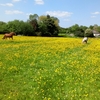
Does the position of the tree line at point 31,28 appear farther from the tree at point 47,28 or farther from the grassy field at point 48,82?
the grassy field at point 48,82

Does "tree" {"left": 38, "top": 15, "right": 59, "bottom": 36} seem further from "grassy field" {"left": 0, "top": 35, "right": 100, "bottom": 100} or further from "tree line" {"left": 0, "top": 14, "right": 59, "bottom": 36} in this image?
"grassy field" {"left": 0, "top": 35, "right": 100, "bottom": 100}

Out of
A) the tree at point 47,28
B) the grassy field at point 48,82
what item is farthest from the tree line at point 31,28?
the grassy field at point 48,82

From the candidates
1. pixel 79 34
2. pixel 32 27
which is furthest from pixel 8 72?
pixel 79 34

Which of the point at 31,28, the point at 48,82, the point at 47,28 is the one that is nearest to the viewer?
the point at 48,82

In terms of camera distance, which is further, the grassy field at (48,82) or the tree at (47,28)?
the tree at (47,28)

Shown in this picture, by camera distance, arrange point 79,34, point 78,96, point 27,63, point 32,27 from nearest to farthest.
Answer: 1. point 78,96
2. point 27,63
3. point 32,27
4. point 79,34

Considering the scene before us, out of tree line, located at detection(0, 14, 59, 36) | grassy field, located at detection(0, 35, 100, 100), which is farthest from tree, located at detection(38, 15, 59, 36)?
grassy field, located at detection(0, 35, 100, 100)

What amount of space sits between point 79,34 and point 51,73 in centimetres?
11207

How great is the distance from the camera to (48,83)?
43.5ft

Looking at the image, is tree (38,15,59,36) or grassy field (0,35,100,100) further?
tree (38,15,59,36)

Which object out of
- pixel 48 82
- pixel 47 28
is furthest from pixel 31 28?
pixel 48 82

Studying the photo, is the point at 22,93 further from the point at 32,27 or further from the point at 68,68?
the point at 32,27

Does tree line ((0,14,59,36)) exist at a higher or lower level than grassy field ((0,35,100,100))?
higher

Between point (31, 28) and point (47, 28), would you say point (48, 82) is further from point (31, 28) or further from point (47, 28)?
point (47, 28)
